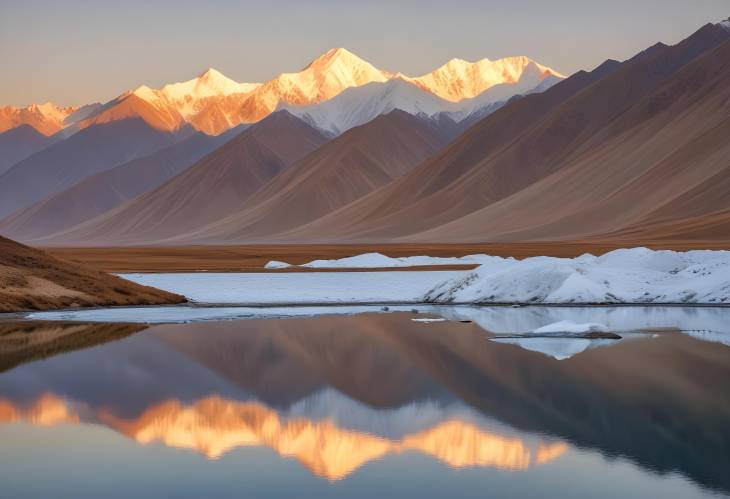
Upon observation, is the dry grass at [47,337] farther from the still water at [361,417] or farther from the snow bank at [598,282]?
the snow bank at [598,282]

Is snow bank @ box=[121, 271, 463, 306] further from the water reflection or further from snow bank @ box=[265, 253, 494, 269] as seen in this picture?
the water reflection

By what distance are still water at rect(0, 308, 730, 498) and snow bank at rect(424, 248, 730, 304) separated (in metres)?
13.0

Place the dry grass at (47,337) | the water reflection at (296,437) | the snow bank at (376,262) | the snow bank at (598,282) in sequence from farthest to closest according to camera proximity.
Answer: the snow bank at (376,262) < the snow bank at (598,282) < the dry grass at (47,337) < the water reflection at (296,437)

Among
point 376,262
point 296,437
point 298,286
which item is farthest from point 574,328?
point 376,262

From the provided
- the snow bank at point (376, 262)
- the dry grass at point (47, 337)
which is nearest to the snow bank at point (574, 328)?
the dry grass at point (47, 337)

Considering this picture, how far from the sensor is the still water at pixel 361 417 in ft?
47.8

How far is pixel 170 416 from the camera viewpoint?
19.4m

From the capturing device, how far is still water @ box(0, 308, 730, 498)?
14562 millimetres

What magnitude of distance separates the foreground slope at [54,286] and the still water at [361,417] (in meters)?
11.6

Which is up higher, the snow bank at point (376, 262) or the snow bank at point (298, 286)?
the snow bank at point (376, 262)

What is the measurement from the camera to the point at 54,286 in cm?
4553

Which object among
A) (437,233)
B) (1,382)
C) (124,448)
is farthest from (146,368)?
(437,233)

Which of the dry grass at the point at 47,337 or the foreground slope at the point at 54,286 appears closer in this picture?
the dry grass at the point at 47,337

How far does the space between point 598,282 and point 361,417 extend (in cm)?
2845
